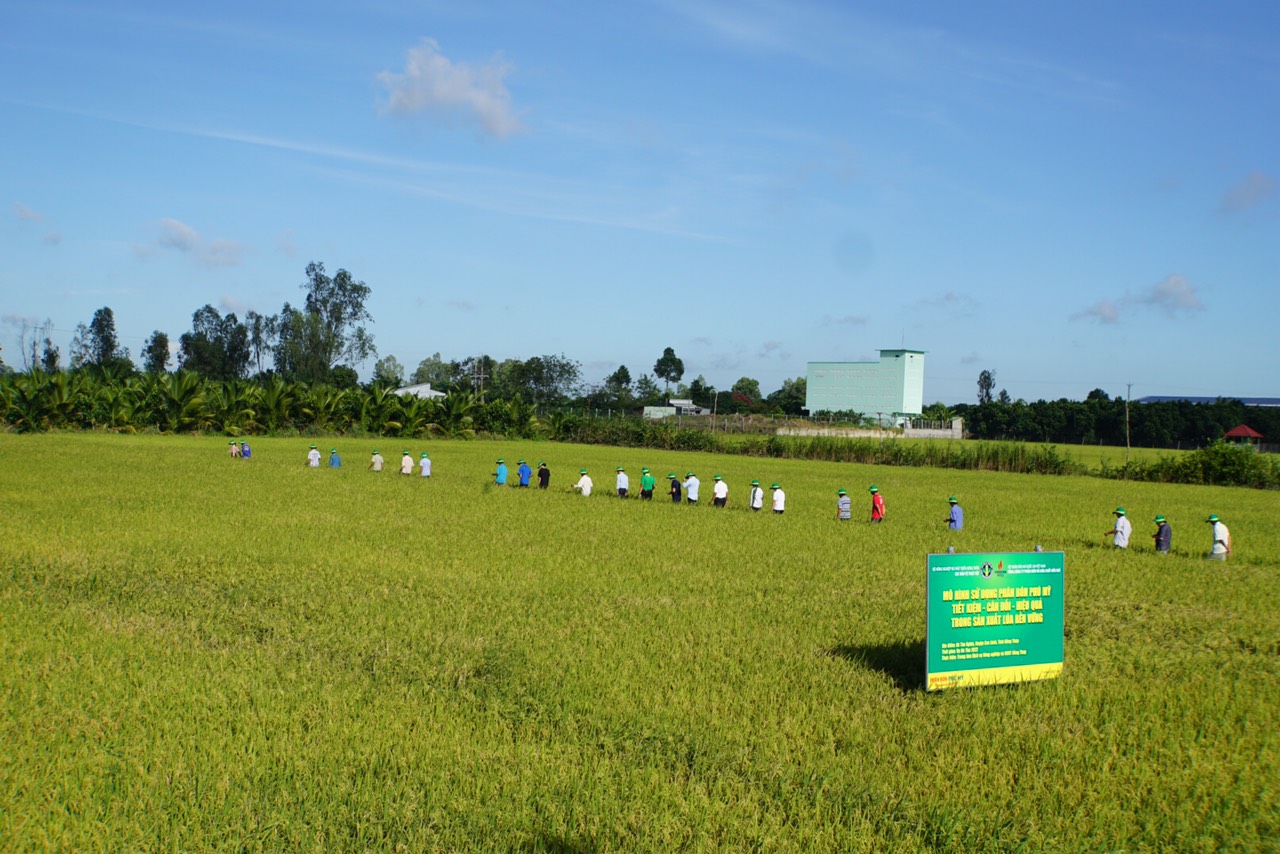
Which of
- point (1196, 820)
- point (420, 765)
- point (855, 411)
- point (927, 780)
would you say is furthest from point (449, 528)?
point (855, 411)

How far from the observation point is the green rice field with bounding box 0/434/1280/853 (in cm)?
657

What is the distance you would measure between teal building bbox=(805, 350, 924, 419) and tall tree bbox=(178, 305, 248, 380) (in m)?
75.4

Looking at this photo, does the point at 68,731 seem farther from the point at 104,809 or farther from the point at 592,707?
the point at 592,707

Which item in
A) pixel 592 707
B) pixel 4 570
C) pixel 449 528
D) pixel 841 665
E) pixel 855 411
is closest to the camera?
pixel 592 707

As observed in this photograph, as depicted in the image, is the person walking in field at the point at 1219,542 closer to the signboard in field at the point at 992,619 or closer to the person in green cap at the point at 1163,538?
the person in green cap at the point at 1163,538

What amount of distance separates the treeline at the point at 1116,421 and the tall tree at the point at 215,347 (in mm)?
91594

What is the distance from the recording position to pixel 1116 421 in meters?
108

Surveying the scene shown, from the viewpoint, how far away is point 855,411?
10481 centimetres

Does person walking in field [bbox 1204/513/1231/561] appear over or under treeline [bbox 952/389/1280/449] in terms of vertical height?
under

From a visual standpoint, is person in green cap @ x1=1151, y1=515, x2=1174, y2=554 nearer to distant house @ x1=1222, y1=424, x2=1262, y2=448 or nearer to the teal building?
the teal building

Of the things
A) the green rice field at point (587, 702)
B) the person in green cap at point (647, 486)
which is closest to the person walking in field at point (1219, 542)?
the green rice field at point (587, 702)

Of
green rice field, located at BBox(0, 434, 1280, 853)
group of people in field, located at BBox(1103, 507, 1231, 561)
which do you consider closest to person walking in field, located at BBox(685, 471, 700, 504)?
green rice field, located at BBox(0, 434, 1280, 853)

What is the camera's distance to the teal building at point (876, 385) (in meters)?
104

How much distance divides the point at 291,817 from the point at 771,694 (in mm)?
4560
